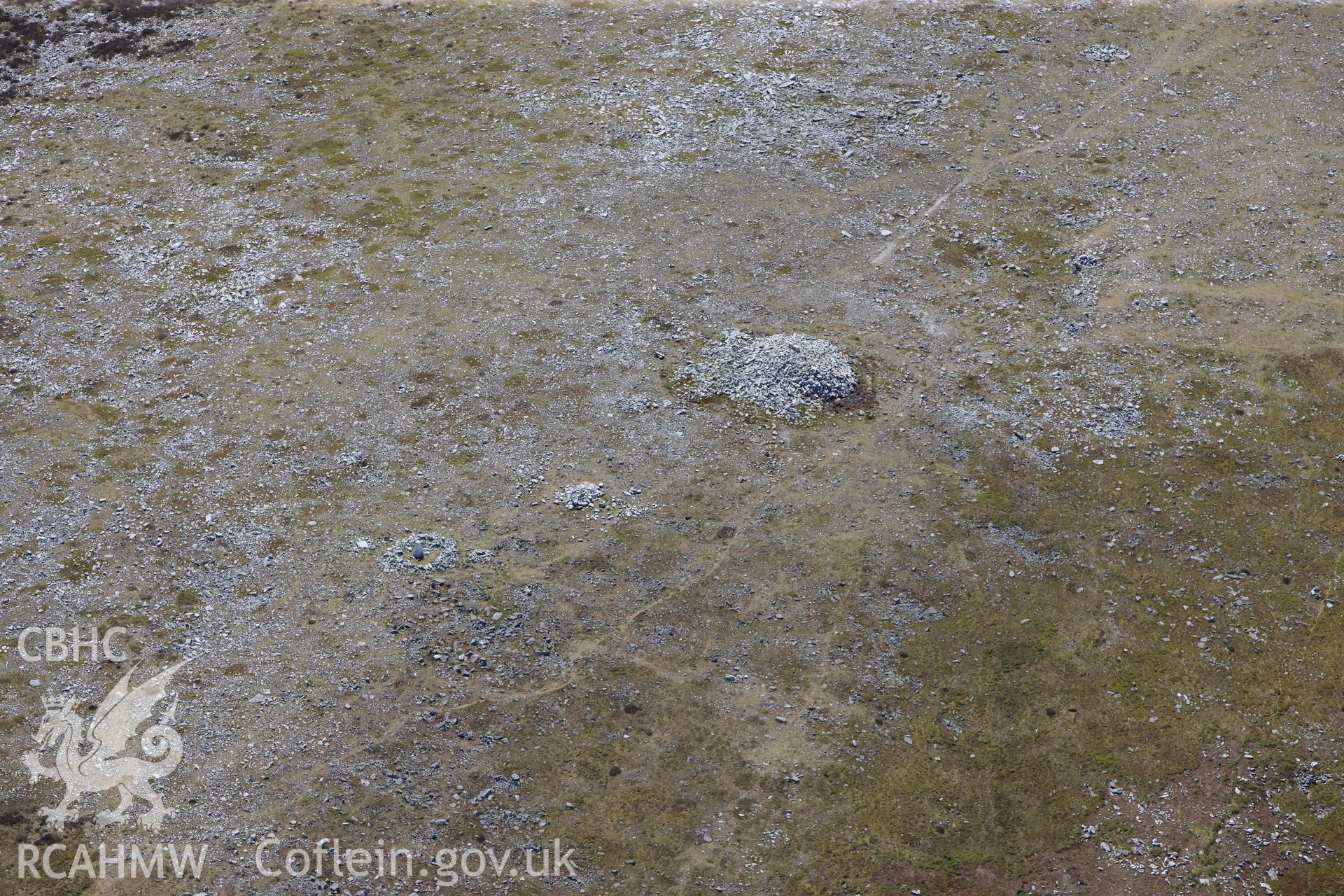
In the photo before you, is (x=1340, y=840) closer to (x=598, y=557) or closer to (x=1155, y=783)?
(x=1155, y=783)

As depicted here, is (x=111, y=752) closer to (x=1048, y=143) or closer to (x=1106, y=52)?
(x=1048, y=143)

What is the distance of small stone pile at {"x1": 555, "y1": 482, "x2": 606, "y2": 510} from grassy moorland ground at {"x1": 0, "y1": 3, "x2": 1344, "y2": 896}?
0.57m

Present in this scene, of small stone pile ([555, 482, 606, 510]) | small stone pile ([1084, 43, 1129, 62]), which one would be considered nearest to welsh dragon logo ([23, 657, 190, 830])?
small stone pile ([555, 482, 606, 510])

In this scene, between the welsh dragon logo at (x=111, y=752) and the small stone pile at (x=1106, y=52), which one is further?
the small stone pile at (x=1106, y=52)

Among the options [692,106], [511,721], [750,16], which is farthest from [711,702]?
[750,16]

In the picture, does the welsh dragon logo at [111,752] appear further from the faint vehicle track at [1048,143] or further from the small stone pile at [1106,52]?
the small stone pile at [1106,52]

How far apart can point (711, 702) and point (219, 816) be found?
16.9 metres

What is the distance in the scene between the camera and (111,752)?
35.9 metres

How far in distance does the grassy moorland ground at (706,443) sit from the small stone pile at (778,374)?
1.19 m

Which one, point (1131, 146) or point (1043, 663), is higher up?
point (1131, 146)

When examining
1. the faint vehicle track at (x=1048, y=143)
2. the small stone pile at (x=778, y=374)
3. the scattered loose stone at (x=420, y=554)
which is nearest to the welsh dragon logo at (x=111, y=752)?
the scattered loose stone at (x=420, y=554)

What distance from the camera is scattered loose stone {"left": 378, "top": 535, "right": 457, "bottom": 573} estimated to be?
4178cm

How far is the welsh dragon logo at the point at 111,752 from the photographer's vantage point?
34.8m

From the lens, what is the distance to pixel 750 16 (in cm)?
7500
